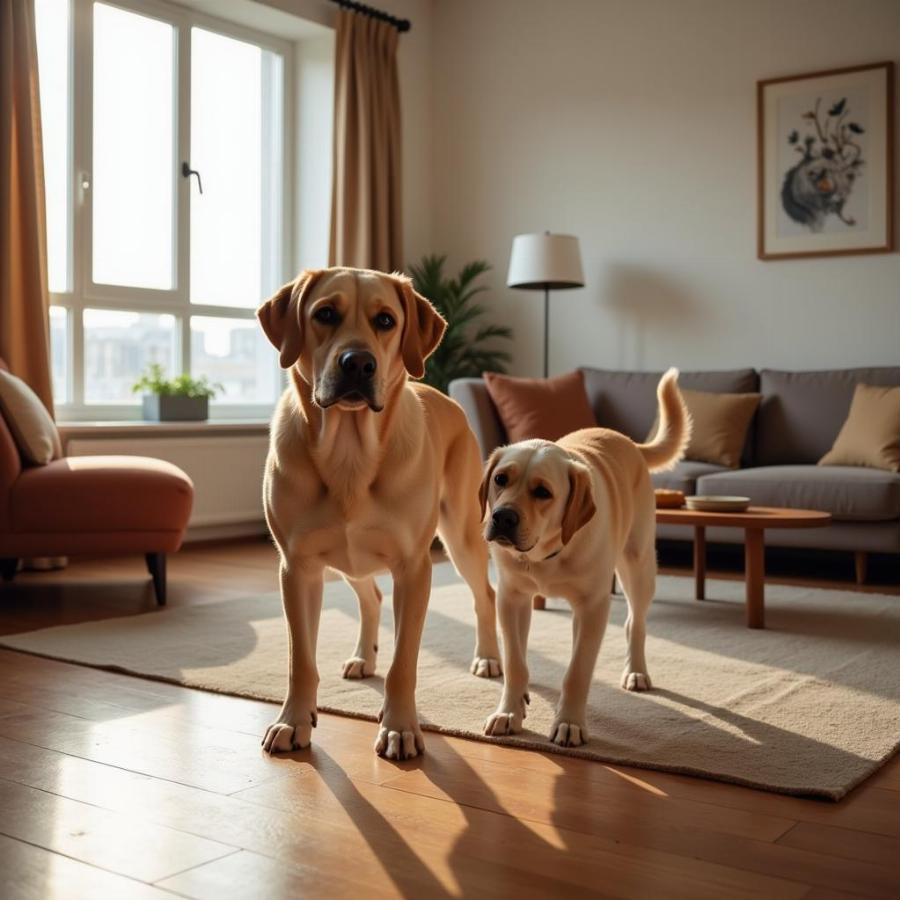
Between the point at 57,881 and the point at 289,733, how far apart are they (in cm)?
70

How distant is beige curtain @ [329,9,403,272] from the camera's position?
6316mm

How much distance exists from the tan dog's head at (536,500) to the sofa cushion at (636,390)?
3.48 meters

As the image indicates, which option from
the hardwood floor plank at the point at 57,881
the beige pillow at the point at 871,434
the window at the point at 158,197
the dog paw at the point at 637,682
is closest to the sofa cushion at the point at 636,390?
the beige pillow at the point at 871,434

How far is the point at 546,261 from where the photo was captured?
593 centimetres

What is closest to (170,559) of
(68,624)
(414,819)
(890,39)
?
(68,624)

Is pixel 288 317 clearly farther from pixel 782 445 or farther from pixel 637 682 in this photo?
pixel 782 445

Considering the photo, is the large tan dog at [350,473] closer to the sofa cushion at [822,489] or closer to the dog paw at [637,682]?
the dog paw at [637,682]

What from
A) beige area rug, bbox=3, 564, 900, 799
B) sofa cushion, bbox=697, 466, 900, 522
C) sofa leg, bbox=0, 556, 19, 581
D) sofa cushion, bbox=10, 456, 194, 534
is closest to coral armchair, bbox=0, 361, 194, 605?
sofa cushion, bbox=10, 456, 194, 534

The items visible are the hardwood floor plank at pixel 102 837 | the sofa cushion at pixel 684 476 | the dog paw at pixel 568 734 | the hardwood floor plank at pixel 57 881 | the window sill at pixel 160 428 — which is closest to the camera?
the hardwood floor plank at pixel 57 881

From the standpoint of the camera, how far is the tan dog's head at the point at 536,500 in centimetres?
214

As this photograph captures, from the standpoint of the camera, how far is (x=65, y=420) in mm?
5379

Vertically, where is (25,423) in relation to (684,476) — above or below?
above

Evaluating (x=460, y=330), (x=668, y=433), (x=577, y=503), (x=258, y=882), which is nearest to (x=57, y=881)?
(x=258, y=882)

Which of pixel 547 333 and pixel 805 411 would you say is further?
pixel 547 333
